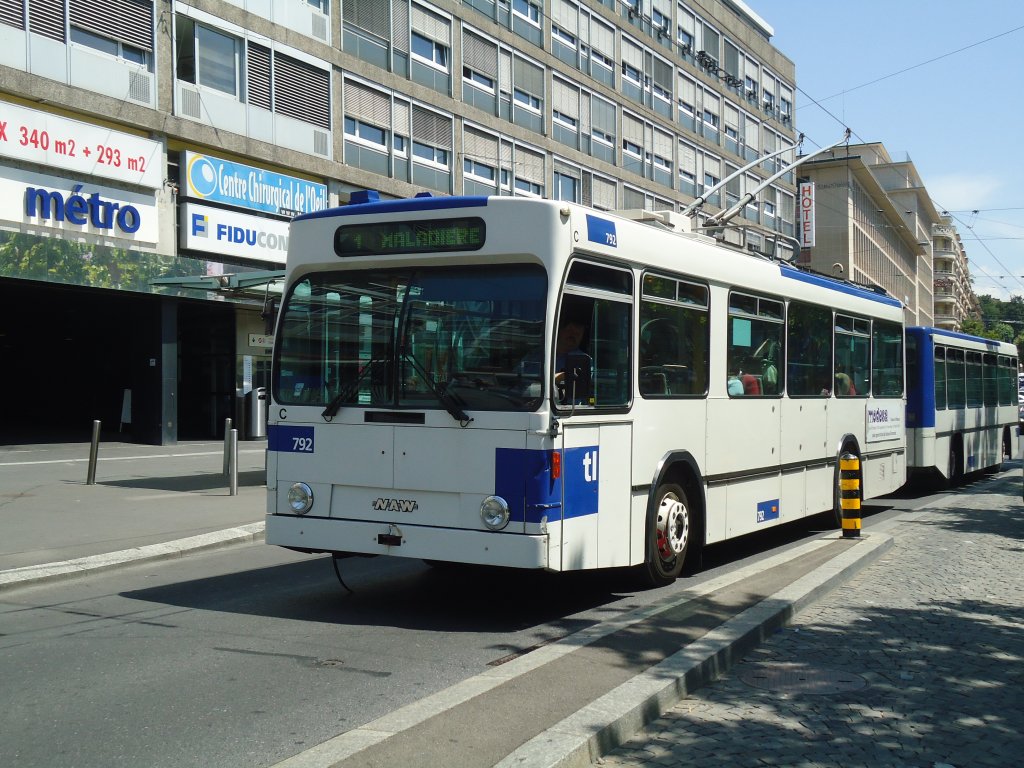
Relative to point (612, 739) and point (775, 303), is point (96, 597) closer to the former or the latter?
point (612, 739)

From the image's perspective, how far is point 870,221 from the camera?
3381 inches

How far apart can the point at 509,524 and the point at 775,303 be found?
4.96 meters

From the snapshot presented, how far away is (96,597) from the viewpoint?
346 inches

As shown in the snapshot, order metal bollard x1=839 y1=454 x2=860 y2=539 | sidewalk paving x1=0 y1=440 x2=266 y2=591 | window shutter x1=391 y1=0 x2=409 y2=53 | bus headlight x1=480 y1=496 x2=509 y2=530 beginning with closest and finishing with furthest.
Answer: bus headlight x1=480 y1=496 x2=509 y2=530, sidewalk paving x1=0 y1=440 x2=266 y2=591, metal bollard x1=839 y1=454 x2=860 y2=539, window shutter x1=391 y1=0 x2=409 y2=53

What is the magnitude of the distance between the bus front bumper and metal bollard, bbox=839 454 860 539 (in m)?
5.63

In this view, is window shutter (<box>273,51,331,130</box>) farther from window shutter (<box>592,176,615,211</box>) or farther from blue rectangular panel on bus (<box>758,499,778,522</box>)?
blue rectangular panel on bus (<box>758,499,778,522</box>)

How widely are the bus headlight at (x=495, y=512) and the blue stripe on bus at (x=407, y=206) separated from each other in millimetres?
2006

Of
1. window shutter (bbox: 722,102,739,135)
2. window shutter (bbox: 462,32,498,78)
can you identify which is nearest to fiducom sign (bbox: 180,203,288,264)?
window shutter (bbox: 462,32,498,78)

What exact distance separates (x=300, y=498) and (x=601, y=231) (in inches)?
114

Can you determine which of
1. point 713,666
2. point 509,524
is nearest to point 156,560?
point 509,524

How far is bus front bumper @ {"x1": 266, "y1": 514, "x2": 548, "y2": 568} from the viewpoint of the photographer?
710 centimetres

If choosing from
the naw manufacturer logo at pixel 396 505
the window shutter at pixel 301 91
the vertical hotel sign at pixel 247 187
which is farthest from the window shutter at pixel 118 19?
the naw manufacturer logo at pixel 396 505

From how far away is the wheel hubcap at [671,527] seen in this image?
866 cm

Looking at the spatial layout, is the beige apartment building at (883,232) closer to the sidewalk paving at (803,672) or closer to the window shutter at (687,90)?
the window shutter at (687,90)
